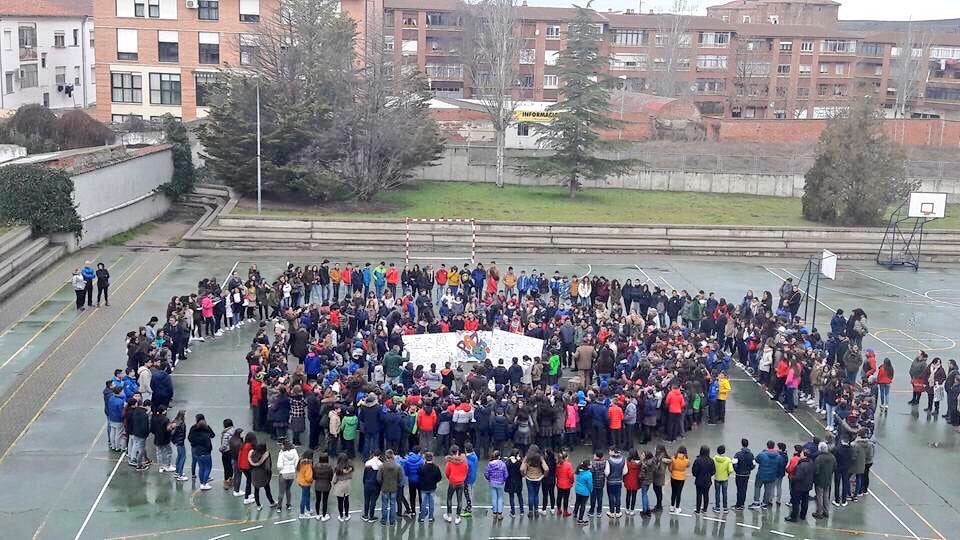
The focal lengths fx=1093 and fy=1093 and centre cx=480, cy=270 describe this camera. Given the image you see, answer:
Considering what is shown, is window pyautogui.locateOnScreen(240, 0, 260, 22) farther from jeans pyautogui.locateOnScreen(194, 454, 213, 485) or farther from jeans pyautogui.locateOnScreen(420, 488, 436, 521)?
jeans pyautogui.locateOnScreen(420, 488, 436, 521)

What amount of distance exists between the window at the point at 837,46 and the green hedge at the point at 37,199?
68538 millimetres

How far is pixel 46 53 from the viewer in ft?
250

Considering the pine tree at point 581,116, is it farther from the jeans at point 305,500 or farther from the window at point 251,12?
the jeans at point 305,500

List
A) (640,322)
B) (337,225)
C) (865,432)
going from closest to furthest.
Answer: (865,432) → (640,322) → (337,225)

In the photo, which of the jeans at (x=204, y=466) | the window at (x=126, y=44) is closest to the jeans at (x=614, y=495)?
the jeans at (x=204, y=466)

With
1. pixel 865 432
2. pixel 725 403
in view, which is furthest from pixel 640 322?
pixel 865 432

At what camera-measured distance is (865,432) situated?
1897cm

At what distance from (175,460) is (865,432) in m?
12.0

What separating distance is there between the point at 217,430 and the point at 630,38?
7316 centimetres

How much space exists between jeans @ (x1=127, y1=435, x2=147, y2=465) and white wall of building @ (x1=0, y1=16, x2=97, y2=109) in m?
55.7

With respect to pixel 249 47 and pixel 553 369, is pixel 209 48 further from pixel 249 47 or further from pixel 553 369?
pixel 553 369

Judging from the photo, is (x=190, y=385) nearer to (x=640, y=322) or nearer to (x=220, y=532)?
(x=220, y=532)

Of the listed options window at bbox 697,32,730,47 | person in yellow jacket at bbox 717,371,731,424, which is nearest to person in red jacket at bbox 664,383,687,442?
person in yellow jacket at bbox 717,371,731,424

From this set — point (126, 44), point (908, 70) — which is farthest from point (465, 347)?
point (908, 70)
